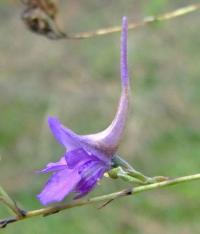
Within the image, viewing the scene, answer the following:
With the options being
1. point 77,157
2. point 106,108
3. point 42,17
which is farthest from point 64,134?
point 106,108

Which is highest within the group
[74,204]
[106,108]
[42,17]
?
[42,17]

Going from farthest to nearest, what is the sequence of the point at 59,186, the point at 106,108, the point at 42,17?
the point at 106,108
the point at 42,17
the point at 59,186

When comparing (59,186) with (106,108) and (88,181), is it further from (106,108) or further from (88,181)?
(106,108)

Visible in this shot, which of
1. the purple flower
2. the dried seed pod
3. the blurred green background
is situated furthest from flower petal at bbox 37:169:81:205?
the blurred green background

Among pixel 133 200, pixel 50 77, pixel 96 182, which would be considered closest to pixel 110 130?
pixel 96 182

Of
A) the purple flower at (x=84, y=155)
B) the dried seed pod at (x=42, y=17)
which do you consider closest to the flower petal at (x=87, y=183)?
the purple flower at (x=84, y=155)

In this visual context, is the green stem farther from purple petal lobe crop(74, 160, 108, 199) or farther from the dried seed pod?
the dried seed pod

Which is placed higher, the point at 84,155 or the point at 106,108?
the point at 84,155
